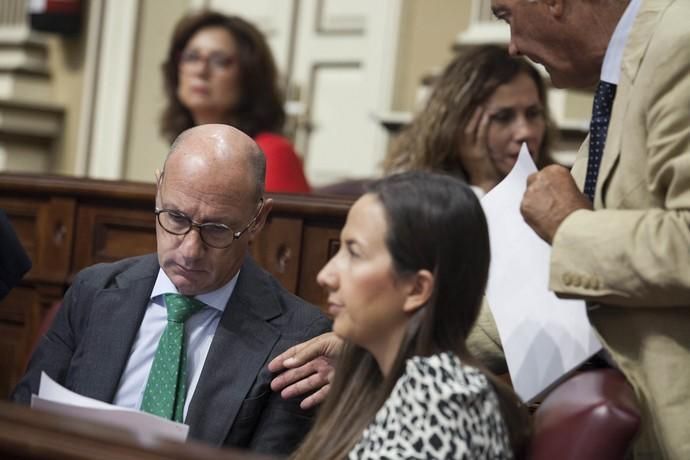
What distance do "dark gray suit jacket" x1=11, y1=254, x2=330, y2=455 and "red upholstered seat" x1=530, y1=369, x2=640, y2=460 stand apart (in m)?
0.70

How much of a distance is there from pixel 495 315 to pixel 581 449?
1.31 ft

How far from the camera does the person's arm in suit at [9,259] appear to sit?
9.02 ft

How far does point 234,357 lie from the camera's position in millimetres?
2488

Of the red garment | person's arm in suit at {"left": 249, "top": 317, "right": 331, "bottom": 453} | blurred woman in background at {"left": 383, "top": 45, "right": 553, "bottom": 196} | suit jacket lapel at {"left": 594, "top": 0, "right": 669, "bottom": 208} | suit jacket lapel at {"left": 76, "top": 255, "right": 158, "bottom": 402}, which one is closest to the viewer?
suit jacket lapel at {"left": 594, "top": 0, "right": 669, "bottom": 208}

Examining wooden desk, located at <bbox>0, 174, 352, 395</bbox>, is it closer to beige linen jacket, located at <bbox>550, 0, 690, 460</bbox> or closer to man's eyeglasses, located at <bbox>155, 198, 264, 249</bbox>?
man's eyeglasses, located at <bbox>155, 198, 264, 249</bbox>

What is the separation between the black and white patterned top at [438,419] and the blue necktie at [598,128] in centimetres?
60

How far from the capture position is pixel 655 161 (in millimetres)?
1979

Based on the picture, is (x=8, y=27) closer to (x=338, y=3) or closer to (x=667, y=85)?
(x=338, y=3)

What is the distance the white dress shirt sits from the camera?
2549mm

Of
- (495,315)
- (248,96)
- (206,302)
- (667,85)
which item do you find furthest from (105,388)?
(248,96)

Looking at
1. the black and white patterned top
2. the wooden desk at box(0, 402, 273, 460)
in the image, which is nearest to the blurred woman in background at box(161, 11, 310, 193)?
the black and white patterned top

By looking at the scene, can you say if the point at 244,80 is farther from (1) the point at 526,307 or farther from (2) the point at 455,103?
(1) the point at 526,307

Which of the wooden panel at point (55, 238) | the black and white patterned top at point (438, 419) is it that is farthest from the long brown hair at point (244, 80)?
the black and white patterned top at point (438, 419)

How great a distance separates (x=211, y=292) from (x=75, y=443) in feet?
4.08
